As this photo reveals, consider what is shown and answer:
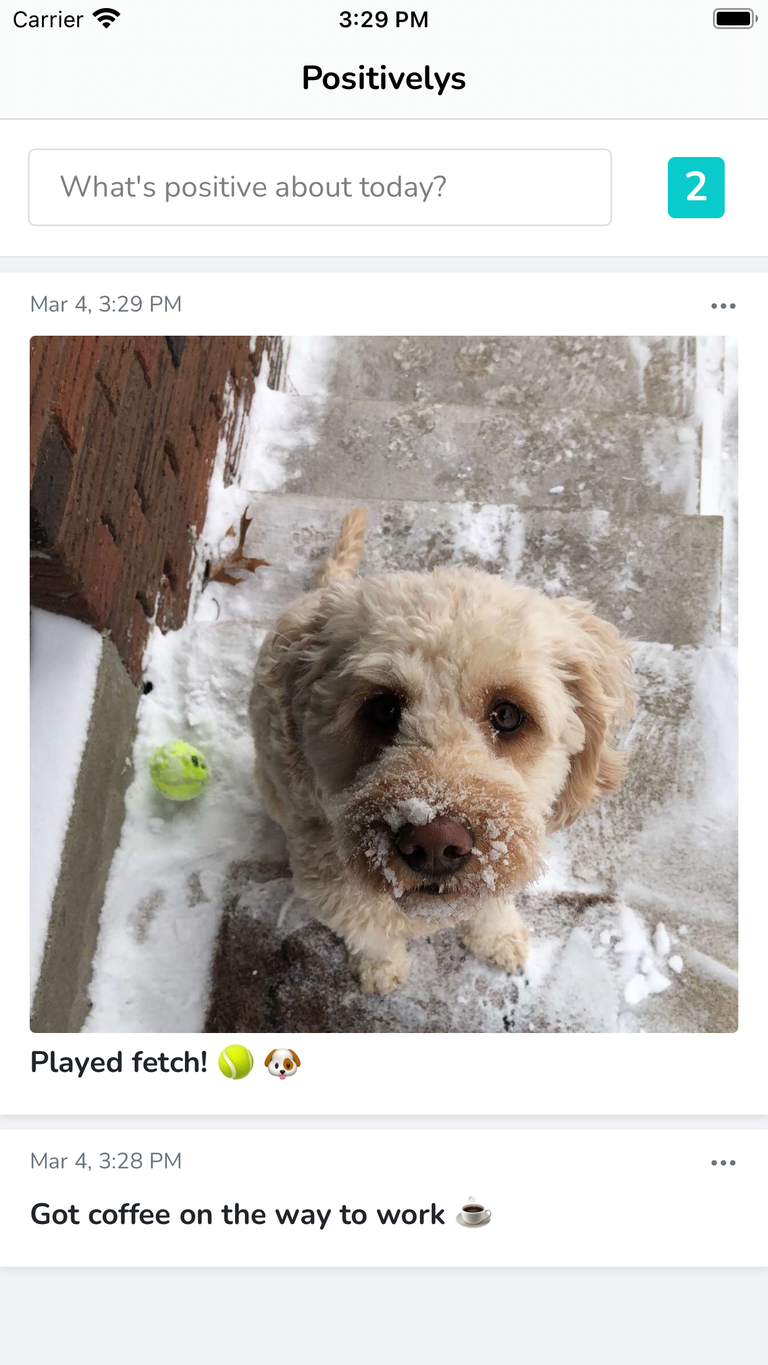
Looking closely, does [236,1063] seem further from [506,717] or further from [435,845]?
[506,717]

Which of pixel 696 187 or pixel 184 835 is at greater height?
pixel 696 187

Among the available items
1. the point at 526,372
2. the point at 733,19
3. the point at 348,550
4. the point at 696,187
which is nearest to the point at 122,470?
the point at 348,550

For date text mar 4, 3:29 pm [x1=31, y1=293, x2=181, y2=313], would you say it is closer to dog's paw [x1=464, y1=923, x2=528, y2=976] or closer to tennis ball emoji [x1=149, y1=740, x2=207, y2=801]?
tennis ball emoji [x1=149, y1=740, x2=207, y2=801]

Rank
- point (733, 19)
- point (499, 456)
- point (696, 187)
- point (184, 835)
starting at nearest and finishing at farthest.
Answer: point (733, 19) → point (696, 187) → point (184, 835) → point (499, 456)

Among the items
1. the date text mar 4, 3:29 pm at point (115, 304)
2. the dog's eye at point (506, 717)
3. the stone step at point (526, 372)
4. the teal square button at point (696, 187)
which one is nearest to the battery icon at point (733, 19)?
the teal square button at point (696, 187)

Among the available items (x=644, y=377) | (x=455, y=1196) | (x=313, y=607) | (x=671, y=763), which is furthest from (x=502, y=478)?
(x=455, y=1196)
